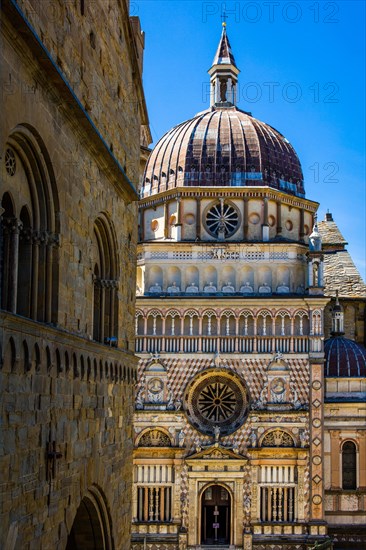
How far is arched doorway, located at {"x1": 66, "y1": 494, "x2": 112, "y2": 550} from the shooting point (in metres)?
17.9

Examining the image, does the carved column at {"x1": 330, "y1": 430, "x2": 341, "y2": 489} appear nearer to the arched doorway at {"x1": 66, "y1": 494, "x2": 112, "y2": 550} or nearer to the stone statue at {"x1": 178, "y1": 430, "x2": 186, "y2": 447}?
the stone statue at {"x1": 178, "y1": 430, "x2": 186, "y2": 447}

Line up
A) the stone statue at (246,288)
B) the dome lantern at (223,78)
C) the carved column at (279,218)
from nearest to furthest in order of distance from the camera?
the stone statue at (246,288) → the carved column at (279,218) → the dome lantern at (223,78)

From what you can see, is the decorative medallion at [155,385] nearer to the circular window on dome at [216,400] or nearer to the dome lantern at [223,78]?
the circular window on dome at [216,400]

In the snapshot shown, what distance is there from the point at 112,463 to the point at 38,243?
6788mm

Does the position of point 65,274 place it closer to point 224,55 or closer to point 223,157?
point 223,157

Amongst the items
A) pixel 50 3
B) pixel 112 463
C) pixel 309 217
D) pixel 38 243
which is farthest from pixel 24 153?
pixel 309 217

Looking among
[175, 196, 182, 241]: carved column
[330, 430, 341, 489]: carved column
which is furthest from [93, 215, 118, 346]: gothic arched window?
[330, 430, 341, 489]: carved column

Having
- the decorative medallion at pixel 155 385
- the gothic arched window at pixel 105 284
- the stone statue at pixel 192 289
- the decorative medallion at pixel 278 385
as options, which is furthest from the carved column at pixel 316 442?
the gothic arched window at pixel 105 284

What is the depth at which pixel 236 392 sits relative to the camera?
43281 millimetres

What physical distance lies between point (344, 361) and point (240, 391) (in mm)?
6331

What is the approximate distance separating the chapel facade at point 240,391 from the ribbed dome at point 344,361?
73 mm

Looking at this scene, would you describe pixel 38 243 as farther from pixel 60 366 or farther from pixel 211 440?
pixel 211 440

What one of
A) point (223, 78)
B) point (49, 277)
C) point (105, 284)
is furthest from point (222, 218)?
point (49, 277)

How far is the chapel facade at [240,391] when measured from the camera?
41906 millimetres
